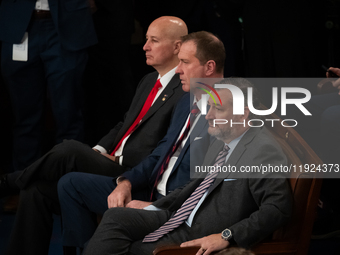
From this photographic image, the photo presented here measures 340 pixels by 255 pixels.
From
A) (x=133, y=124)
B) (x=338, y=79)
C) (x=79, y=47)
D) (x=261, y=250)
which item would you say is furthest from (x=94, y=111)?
(x=261, y=250)

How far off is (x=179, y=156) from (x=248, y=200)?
57cm

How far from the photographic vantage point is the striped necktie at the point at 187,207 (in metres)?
2.05

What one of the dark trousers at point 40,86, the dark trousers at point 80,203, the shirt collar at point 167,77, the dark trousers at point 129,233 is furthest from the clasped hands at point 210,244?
the dark trousers at point 40,86

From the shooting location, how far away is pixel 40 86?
3623 millimetres

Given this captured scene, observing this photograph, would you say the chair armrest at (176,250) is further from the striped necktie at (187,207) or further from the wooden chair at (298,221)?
the striped necktie at (187,207)

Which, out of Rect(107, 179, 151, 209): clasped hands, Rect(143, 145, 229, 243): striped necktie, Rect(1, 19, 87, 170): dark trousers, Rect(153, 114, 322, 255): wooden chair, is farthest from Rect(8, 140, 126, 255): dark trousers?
Rect(1, 19, 87, 170): dark trousers

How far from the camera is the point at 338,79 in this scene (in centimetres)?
270

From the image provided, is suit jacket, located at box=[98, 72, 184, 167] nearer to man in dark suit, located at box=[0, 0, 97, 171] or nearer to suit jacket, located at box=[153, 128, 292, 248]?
suit jacket, located at box=[153, 128, 292, 248]

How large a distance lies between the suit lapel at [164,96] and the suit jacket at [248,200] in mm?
652

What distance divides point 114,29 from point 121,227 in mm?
2140

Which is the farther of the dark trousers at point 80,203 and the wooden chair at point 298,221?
the dark trousers at point 80,203

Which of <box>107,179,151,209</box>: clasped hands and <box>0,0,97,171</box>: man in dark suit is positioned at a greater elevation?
<box>0,0,97,171</box>: man in dark suit

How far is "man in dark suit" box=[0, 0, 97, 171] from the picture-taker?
3.49 meters

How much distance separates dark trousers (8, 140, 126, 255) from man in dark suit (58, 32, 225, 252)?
12 centimetres
